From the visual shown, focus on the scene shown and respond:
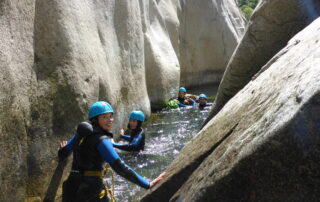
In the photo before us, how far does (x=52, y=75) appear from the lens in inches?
254

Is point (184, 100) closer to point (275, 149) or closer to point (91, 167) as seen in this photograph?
point (91, 167)

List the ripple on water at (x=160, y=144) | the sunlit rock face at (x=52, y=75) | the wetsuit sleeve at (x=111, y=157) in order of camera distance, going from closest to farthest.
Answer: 1. the wetsuit sleeve at (x=111, y=157)
2. the sunlit rock face at (x=52, y=75)
3. the ripple on water at (x=160, y=144)

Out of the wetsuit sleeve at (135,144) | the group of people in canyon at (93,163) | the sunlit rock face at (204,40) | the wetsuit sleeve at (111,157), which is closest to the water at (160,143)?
the wetsuit sleeve at (135,144)

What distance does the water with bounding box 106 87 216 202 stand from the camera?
22.6ft

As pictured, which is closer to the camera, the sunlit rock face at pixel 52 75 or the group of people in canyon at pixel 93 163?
the group of people in canyon at pixel 93 163

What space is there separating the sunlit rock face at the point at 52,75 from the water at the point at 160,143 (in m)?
1.02

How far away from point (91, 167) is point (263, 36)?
188 inches

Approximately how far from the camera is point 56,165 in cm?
608

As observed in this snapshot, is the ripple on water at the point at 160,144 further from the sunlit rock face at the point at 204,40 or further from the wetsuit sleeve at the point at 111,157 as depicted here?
the sunlit rock face at the point at 204,40

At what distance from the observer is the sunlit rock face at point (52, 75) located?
205 inches

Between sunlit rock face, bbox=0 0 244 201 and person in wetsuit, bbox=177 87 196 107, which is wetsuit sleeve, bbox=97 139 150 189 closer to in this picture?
sunlit rock face, bbox=0 0 244 201

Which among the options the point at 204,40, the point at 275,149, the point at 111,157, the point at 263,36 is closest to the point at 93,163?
the point at 111,157

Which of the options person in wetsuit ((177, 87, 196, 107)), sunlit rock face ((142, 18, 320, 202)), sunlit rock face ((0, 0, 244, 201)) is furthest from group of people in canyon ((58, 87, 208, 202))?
person in wetsuit ((177, 87, 196, 107))

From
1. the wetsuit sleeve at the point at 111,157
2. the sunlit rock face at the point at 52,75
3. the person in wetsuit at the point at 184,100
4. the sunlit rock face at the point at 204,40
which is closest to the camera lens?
the wetsuit sleeve at the point at 111,157
